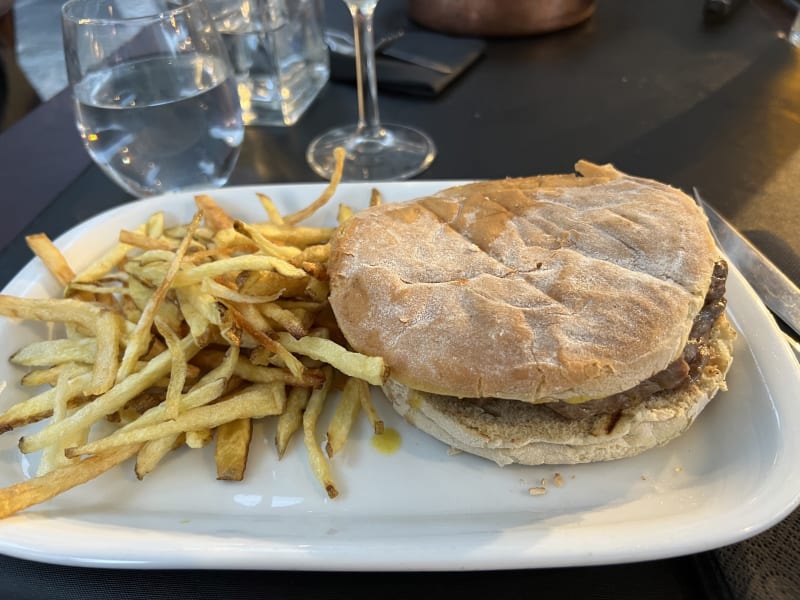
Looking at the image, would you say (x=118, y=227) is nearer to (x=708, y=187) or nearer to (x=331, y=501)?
(x=331, y=501)

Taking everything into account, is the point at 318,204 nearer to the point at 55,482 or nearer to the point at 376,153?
the point at 376,153

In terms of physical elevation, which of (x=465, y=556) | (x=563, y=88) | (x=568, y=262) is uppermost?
(x=568, y=262)

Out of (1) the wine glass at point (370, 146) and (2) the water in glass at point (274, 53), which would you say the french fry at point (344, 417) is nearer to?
(1) the wine glass at point (370, 146)

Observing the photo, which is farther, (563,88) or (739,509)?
(563,88)

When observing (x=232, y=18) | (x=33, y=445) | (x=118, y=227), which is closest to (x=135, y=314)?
(x=33, y=445)

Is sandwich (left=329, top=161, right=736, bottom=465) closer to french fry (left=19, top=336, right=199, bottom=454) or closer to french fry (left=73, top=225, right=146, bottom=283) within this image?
french fry (left=19, top=336, right=199, bottom=454)

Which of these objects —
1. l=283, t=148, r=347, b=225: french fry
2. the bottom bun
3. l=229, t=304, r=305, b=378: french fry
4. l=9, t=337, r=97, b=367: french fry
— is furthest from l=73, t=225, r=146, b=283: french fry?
the bottom bun

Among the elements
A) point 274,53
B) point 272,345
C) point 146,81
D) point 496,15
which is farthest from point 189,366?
point 496,15
